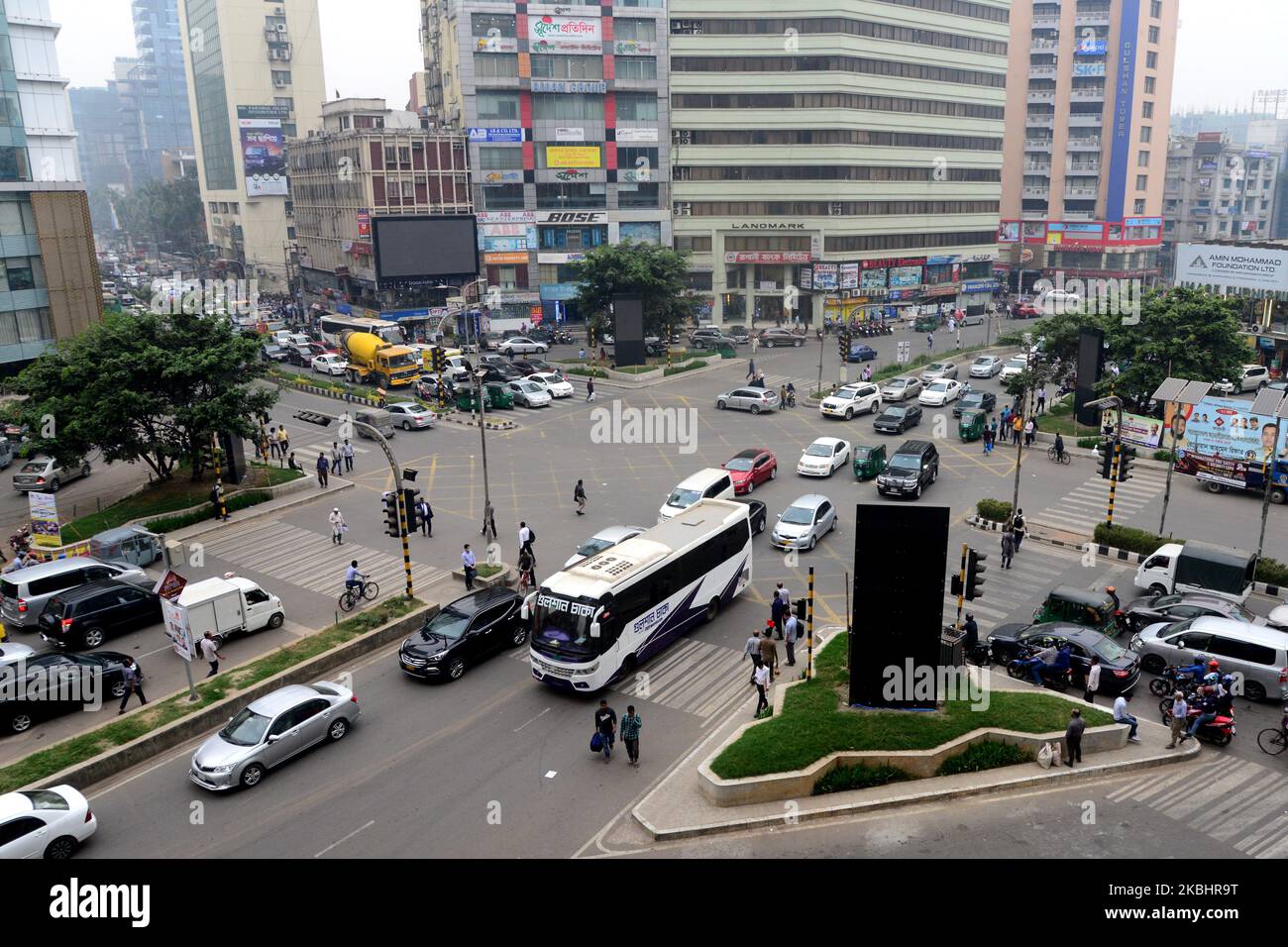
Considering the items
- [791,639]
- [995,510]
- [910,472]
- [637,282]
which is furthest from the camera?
[637,282]

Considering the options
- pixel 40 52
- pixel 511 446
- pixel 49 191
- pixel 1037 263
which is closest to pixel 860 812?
pixel 511 446

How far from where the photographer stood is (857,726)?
63.1 ft

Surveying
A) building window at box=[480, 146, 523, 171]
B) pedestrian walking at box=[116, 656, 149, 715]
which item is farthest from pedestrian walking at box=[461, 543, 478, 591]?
building window at box=[480, 146, 523, 171]

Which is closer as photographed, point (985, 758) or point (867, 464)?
point (985, 758)

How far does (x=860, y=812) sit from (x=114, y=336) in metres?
32.5

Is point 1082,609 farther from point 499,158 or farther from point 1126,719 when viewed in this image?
point 499,158

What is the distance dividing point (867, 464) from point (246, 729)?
1065 inches

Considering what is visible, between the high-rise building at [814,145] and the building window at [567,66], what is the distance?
660 cm

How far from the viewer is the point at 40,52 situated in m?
58.2

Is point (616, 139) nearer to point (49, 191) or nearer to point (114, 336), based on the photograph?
point (49, 191)

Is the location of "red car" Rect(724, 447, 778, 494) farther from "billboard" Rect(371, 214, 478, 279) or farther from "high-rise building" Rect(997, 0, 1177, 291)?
"high-rise building" Rect(997, 0, 1177, 291)

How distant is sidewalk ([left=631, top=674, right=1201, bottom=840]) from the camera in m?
17.2

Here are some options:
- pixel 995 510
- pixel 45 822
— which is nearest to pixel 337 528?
pixel 45 822
